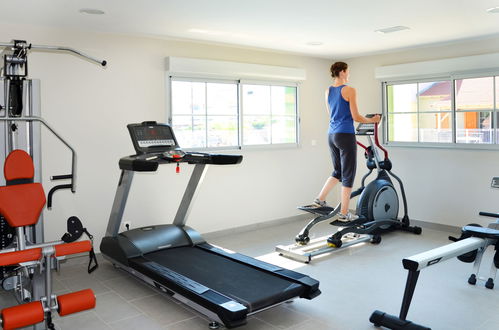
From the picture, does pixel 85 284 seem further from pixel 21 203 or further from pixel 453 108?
pixel 453 108

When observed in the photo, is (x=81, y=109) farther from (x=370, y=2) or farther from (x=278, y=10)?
(x=370, y=2)

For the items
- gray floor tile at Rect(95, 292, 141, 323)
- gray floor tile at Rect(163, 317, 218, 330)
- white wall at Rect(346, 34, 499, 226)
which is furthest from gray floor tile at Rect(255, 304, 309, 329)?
white wall at Rect(346, 34, 499, 226)

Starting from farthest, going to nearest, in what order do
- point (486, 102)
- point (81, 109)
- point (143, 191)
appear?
point (486, 102), point (143, 191), point (81, 109)

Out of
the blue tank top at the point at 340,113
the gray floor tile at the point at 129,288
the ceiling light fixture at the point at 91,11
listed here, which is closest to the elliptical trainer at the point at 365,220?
the blue tank top at the point at 340,113

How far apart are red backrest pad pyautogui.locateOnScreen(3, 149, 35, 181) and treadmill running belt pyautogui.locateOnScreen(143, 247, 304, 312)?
1311mm

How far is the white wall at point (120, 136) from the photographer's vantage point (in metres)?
4.73

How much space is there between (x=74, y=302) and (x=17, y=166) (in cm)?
125

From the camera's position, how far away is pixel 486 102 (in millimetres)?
5773

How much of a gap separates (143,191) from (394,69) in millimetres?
3722

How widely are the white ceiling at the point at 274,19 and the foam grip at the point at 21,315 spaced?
2347 mm

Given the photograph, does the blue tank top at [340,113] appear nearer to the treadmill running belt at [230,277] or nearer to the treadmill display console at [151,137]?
the treadmill display console at [151,137]

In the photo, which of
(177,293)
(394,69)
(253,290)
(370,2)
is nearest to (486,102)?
(394,69)

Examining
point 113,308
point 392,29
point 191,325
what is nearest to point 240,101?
point 392,29

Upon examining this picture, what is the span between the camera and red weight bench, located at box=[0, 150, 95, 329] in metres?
2.75
